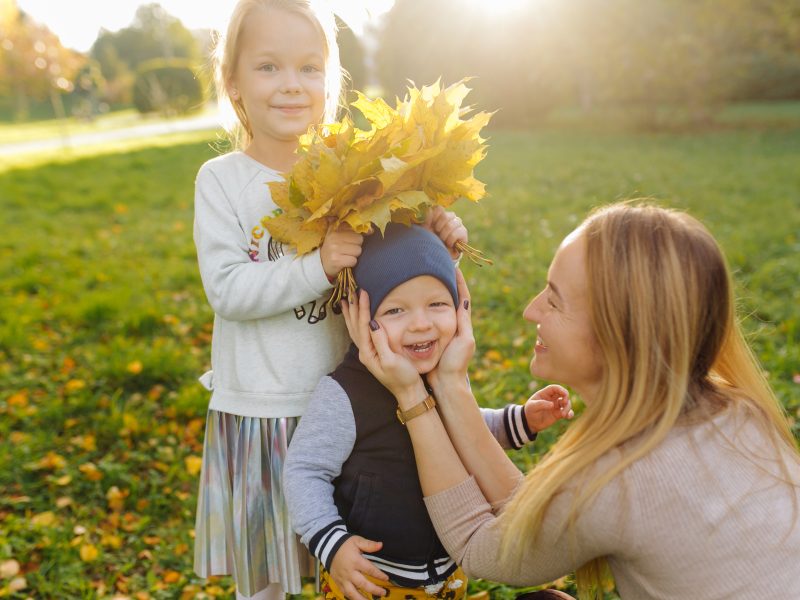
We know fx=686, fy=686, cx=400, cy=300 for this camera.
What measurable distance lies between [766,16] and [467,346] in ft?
58.6

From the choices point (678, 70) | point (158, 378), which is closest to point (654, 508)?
point (158, 378)

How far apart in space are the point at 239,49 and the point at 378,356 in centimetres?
99

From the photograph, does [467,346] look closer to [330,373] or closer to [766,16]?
[330,373]

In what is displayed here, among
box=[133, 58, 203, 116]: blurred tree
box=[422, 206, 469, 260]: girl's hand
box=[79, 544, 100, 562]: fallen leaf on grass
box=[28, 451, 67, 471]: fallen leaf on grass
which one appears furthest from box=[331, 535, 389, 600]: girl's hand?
box=[133, 58, 203, 116]: blurred tree

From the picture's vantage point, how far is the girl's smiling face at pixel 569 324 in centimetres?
170

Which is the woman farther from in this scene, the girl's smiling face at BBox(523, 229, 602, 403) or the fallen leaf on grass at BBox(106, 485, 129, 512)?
the fallen leaf on grass at BBox(106, 485, 129, 512)

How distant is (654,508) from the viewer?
4.81 ft

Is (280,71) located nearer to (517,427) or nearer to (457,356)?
(457,356)

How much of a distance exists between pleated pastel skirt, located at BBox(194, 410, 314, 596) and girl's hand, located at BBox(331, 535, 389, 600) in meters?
0.38

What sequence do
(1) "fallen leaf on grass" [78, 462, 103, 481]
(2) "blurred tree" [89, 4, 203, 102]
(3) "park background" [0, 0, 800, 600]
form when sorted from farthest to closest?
(2) "blurred tree" [89, 4, 203, 102] → (1) "fallen leaf on grass" [78, 462, 103, 481] → (3) "park background" [0, 0, 800, 600]

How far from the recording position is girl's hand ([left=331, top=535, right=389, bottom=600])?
1686mm

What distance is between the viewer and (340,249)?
1.76m

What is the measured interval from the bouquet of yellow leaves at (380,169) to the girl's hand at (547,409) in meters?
0.71

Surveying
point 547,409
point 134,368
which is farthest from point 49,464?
point 547,409
